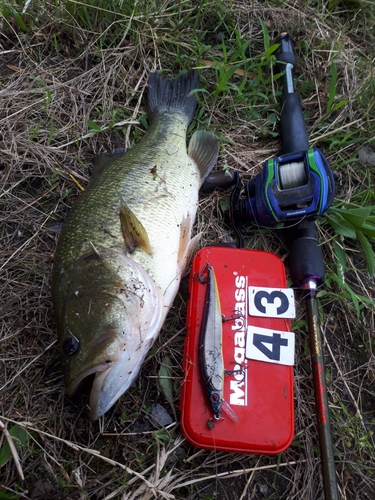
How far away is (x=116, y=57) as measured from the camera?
322 cm

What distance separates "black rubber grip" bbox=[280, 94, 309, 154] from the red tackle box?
3.01 ft

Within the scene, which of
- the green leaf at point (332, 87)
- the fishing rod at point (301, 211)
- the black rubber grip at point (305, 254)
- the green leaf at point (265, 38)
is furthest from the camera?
the green leaf at point (265, 38)

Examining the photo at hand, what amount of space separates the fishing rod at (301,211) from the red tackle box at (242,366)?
15 cm

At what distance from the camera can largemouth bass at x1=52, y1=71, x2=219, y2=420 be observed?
76.5 inches

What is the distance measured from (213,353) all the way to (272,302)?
1.74 feet

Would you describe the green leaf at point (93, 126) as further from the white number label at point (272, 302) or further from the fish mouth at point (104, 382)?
the fish mouth at point (104, 382)

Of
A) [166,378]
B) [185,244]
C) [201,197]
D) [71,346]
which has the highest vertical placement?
[201,197]

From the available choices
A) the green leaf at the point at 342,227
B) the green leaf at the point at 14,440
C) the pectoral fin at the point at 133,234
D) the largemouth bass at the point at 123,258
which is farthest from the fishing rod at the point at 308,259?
the green leaf at the point at 14,440

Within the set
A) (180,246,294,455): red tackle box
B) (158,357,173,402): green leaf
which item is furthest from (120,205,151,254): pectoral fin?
(158,357,173,402): green leaf

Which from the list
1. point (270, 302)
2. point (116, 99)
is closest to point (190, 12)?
point (116, 99)

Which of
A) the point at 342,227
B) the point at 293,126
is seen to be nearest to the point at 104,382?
the point at 342,227

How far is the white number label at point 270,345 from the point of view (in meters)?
2.34

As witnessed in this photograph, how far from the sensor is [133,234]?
2.21m

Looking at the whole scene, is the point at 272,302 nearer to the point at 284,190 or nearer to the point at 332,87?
the point at 284,190
